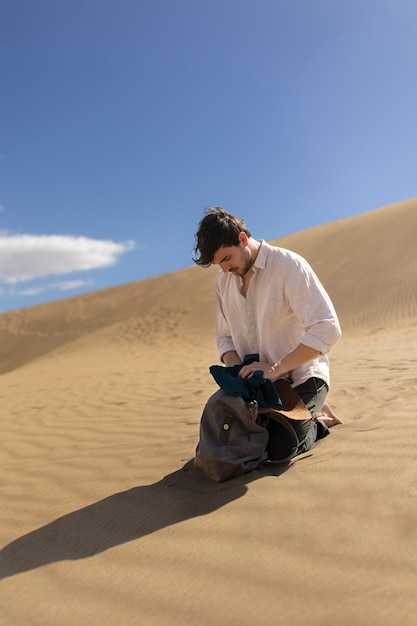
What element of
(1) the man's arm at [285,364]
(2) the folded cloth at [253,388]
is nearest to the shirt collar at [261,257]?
(1) the man's arm at [285,364]

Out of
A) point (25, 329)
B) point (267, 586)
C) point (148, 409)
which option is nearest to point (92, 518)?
point (267, 586)

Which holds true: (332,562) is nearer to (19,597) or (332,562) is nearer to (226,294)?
(19,597)

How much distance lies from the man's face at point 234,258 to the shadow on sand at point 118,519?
1043mm

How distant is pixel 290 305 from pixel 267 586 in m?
1.48

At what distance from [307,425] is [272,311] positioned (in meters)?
0.63

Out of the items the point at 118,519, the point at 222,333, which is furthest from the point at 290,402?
the point at 118,519

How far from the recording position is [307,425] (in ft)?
10.1

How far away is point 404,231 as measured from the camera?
67.3 ft

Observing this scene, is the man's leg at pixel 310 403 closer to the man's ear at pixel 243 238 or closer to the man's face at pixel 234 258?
the man's face at pixel 234 258

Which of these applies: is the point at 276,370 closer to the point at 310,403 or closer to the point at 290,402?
the point at 290,402

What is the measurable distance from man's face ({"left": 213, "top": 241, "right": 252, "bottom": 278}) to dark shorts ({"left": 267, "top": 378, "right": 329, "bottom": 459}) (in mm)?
725

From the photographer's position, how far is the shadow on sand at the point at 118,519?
98.6 inches

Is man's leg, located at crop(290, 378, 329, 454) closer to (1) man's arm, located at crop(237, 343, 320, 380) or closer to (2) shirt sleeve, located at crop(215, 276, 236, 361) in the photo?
(1) man's arm, located at crop(237, 343, 320, 380)

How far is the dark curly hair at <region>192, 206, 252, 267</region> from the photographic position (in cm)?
289
